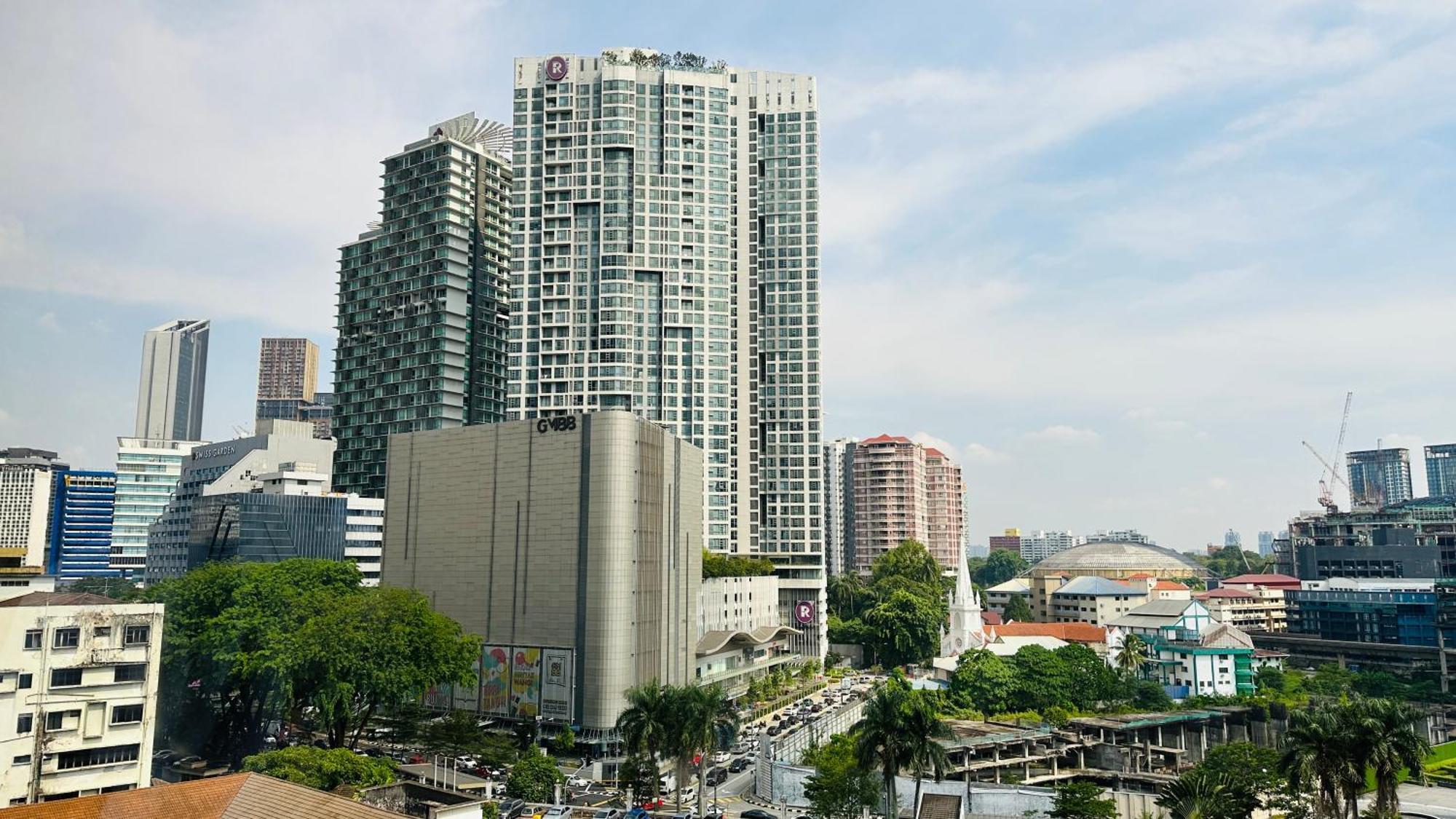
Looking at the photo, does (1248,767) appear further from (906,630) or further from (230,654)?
(230,654)

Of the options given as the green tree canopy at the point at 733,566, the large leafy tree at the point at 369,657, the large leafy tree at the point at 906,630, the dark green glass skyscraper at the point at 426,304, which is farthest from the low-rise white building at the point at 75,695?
the large leafy tree at the point at 906,630

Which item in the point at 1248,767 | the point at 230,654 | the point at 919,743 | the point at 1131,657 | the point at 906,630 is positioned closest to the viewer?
the point at 919,743

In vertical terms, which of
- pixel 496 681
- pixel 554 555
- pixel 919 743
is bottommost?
pixel 496 681

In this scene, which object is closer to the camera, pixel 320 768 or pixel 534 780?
pixel 320 768

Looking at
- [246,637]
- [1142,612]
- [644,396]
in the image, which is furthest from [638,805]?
[1142,612]

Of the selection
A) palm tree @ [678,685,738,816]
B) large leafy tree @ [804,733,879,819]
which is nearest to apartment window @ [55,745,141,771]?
palm tree @ [678,685,738,816]

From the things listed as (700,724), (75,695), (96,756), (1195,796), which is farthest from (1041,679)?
(75,695)

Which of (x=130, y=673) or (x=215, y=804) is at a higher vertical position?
(x=130, y=673)

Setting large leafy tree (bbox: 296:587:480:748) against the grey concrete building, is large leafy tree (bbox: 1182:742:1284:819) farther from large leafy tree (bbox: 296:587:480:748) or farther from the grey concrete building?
large leafy tree (bbox: 296:587:480:748)
